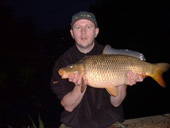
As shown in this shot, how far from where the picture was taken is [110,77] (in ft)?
6.77

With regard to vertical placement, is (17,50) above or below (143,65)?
above

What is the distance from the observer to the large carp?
6.75 ft

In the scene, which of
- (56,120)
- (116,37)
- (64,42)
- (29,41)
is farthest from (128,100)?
(64,42)

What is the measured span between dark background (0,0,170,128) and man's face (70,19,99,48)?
207 inches

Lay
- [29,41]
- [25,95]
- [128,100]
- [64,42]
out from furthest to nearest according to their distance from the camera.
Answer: [64,42]
[29,41]
[25,95]
[128,100]

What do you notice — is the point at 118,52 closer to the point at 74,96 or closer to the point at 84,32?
the point at 84,32

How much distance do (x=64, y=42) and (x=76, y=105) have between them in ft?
155

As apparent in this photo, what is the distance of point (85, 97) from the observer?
2506 mm

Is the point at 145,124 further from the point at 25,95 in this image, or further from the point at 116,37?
the point at 116,37

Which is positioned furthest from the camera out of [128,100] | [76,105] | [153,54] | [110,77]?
[153,54]

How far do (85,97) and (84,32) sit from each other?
828mm

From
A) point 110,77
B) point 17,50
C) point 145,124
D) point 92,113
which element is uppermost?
point 17,50

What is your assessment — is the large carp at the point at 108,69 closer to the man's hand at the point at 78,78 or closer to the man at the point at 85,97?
the man's hand at the point at 78,78

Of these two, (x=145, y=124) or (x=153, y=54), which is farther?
(x=153, y=54)
